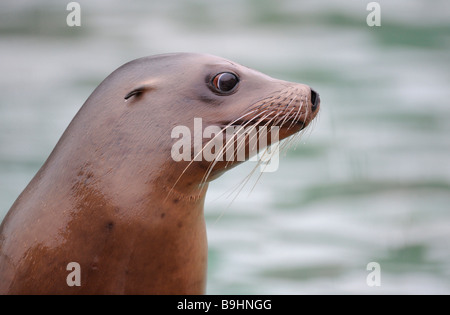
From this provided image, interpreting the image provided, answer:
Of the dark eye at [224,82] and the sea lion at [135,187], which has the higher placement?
the dark eye at [224,82]

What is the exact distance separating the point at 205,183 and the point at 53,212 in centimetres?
55

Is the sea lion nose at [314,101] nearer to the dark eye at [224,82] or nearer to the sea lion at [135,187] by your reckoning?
the sea lion at [135,187]

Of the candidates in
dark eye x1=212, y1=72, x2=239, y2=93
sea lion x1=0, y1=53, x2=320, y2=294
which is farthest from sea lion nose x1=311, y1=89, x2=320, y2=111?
dark eye x1=212, y1=72, x2=239, y2=93

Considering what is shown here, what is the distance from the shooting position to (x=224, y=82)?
279cm

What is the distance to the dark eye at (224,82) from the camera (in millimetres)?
2787

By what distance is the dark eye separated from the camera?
9.14 feet

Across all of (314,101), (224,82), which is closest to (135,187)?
(224,82)

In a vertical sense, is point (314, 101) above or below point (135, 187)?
above

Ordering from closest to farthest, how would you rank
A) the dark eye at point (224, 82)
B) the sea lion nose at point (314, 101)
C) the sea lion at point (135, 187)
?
the sea lion at point (135, 187)
the dark eye at point (224, 82)
the sea lion nose at point (314, 101)

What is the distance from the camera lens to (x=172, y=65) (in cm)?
285

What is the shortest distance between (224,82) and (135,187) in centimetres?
50

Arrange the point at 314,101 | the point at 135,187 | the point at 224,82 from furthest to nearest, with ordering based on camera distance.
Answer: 1. the point at 314,101
2. the point at 224,82
3. the point at 135,187

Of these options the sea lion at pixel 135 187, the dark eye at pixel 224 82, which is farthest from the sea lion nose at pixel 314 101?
the dark eye at pixel 224 82

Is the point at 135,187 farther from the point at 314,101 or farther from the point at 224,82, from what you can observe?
the point at 314,101
